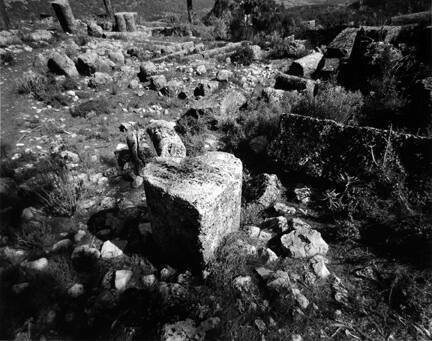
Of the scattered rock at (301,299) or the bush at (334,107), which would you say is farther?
the bush at (334,107)

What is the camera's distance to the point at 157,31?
49.1ft

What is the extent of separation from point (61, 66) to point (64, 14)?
5.67 meters

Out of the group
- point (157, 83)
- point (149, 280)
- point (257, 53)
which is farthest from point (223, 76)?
point (149, 280)

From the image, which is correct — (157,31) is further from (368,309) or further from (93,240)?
(368,309)

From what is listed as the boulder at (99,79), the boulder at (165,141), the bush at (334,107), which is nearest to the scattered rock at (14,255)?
the boulder at (165,141)

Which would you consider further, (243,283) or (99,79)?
(99,79)

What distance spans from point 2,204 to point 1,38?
9136 millimetres

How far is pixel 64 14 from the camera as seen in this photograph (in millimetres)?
11781

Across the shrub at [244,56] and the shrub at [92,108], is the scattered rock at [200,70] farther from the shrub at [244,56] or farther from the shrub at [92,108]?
the shrub at [92,108]

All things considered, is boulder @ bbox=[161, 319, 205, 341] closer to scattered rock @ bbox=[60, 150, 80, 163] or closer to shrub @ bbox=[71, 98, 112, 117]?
scattered rock @ bbox=[60, 150, 80, 163]

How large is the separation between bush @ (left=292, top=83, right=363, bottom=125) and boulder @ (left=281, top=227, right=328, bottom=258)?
2.61 m

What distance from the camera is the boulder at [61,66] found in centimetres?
807

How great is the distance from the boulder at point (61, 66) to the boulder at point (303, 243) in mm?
8167

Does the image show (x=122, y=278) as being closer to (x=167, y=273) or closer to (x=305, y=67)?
(x=167, y=273)
